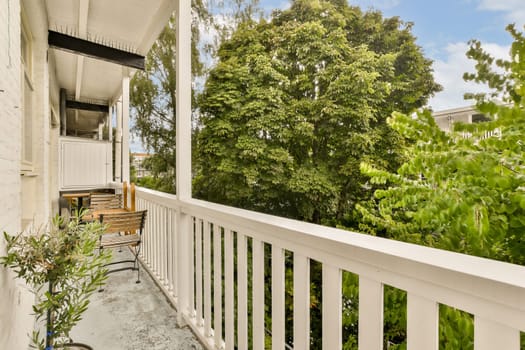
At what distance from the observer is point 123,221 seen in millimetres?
3020

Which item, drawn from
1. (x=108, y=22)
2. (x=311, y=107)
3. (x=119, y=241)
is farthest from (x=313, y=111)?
(x=108, y=22)

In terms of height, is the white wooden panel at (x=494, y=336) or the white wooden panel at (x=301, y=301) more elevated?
the white wooden panel at (x=494, y=336)

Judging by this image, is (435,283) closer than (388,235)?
Yes

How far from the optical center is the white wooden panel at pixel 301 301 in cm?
114

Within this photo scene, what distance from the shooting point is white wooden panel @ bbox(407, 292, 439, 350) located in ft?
2.46

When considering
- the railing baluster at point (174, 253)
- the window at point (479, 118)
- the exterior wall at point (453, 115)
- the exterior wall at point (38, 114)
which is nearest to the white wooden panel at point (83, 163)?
the exterior wall at point (38, 114)

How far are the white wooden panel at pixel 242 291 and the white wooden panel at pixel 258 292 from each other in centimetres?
12

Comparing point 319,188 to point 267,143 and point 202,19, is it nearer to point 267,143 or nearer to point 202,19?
point 267,143

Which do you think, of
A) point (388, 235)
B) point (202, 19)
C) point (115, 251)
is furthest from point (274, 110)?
point (202, 19)

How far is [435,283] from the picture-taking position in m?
0.72

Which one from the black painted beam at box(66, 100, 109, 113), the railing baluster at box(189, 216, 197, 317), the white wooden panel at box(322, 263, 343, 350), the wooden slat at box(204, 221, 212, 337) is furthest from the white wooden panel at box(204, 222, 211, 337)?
the black painted beam at box(66, 100, 109, 113)

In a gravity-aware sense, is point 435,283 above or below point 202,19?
below

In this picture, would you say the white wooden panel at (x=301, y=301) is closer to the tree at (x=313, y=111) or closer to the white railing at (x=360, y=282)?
the white railing at (x=360, y=282)

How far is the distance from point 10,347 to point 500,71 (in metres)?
2.22
